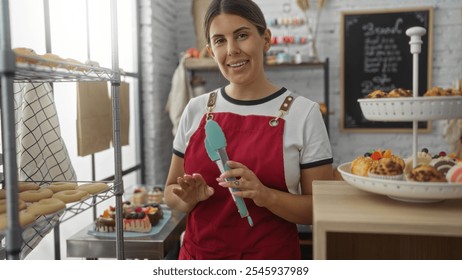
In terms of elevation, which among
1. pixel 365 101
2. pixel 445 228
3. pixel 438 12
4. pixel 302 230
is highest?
pixel 438 12

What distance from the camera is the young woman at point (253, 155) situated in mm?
1101

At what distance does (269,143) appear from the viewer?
1107mm

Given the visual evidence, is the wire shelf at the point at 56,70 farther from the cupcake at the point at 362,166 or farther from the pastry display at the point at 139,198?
the pastry display at the point at 139,198

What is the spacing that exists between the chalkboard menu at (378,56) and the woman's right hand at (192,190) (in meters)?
2.65

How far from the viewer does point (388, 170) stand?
734 mm

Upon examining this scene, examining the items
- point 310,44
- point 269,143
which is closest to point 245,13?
point 269,143

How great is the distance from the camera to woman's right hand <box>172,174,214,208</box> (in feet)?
3.45

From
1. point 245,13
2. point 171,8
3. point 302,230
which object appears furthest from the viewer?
point 171,8

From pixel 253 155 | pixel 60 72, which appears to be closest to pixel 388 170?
pixel 253 155

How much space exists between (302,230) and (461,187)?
208cm

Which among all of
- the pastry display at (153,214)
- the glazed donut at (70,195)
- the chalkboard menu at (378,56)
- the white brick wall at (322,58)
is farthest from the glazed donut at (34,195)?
the chalkboard menu at (378,56)

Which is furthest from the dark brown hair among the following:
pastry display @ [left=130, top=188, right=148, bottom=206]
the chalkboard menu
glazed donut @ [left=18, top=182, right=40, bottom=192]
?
the chalkboard menu

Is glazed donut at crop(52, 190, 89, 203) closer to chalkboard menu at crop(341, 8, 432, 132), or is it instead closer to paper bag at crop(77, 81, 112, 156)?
paper bag at crop(77, 81, 112, 156)
